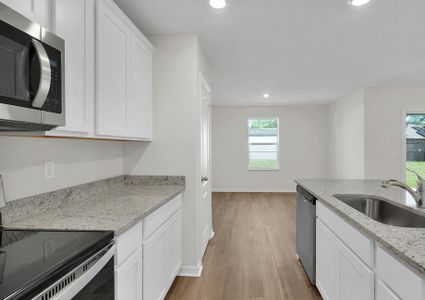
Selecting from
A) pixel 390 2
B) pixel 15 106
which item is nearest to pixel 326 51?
pixel 390 2

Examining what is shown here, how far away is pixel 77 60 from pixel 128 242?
1.07 meters

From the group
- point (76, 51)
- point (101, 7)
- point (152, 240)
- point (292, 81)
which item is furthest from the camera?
point (292, 81)

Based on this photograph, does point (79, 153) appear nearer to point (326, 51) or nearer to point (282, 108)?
point (326, 51)

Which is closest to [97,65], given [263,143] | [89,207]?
[89,207]

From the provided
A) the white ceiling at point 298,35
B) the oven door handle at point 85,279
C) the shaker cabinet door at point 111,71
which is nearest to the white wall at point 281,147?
the white ceiling at point 298,35

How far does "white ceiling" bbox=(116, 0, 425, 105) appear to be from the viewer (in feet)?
7.68

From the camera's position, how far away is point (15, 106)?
0.98m

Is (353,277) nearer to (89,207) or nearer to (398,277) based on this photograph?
(398,277)

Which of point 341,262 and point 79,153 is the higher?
point 79,153

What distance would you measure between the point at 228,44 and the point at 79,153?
2.03m

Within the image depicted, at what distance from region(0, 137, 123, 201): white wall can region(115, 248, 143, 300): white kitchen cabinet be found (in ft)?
2.39

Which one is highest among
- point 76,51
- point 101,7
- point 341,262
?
point 101,7

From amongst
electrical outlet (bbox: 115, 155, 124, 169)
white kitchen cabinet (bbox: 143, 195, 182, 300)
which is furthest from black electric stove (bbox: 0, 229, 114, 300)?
electrical outlet (bbox: 115, 155, 124, 169)

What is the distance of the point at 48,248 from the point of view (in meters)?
1.10
